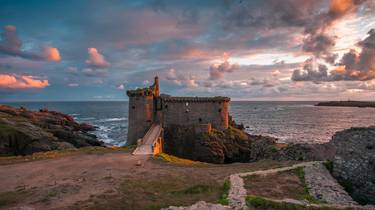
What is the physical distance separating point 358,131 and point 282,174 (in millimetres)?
6654

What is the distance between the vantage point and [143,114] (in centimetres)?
4553

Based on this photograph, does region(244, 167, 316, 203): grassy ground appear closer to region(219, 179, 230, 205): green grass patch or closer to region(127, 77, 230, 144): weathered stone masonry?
region(219, 179, 230, 205): green grass patch

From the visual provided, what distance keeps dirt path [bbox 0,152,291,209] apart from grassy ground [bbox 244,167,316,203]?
223 centimetres

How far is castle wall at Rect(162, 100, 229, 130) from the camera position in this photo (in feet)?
A: 159

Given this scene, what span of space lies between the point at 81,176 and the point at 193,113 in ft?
98.3

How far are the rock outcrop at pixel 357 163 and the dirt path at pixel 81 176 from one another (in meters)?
5.00

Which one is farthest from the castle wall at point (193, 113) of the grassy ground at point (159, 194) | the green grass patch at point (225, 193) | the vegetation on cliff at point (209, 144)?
the green grass patch at point (225, 193)

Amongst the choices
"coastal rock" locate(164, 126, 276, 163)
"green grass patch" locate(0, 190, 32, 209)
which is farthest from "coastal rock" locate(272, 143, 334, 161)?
"green grass patch" locate(0, 190, 32, 209)

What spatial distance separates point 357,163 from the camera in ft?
59.2

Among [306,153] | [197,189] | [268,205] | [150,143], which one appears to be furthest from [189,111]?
[268,205]

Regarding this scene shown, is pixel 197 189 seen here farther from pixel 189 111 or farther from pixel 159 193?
pixel 189 111

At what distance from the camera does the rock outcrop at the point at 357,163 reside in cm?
1725

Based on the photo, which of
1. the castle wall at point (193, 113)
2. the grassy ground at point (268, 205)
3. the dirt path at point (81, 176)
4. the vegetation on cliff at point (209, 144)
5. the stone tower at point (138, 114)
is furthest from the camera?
the castle wall at point (193, 113)

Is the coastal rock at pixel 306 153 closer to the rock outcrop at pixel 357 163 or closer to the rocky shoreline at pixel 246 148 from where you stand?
the rocky shoreline at pixel 246 148
